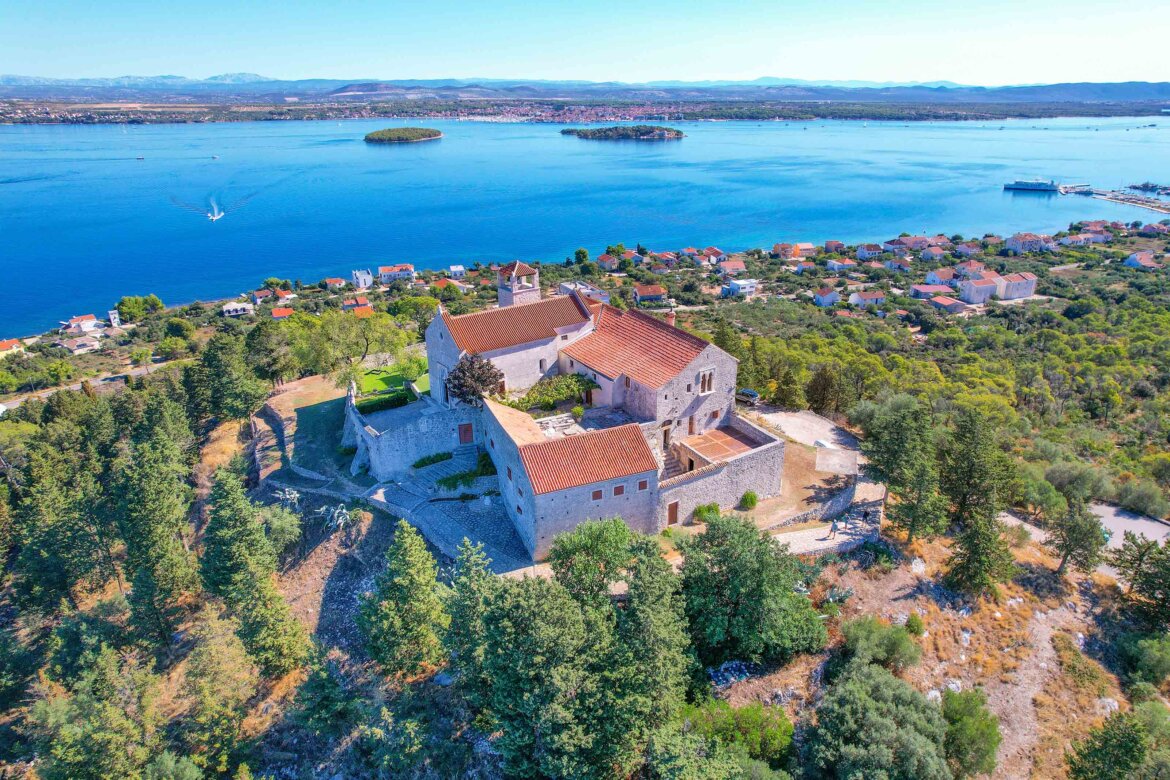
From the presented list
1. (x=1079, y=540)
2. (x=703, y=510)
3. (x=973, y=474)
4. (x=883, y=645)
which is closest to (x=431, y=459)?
(x=703, y=510)

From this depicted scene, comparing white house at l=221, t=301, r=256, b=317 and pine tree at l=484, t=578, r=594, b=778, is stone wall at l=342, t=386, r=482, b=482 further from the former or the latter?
white house at l=221, t=301, r=256, b=317

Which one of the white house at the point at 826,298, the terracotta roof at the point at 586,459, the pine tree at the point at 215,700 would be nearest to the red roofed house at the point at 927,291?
the white house at the point at 826,298

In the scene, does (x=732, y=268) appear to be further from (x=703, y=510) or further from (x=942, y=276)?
(x=703, y=510)

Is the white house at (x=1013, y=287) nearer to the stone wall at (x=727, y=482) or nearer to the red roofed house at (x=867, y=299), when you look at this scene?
the red roofed house at (x=867, y=299)

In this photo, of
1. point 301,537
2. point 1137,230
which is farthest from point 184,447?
point 1137,230

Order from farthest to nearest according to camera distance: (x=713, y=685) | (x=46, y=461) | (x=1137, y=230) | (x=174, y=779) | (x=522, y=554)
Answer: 1. (x=1137, y=230)
2. (x=46, y=461)
3. (x=522, y=554)
4. (x=713, y=685)
5. (x=174, y=779)

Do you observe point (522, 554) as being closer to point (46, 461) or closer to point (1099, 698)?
point (1099, 698)
